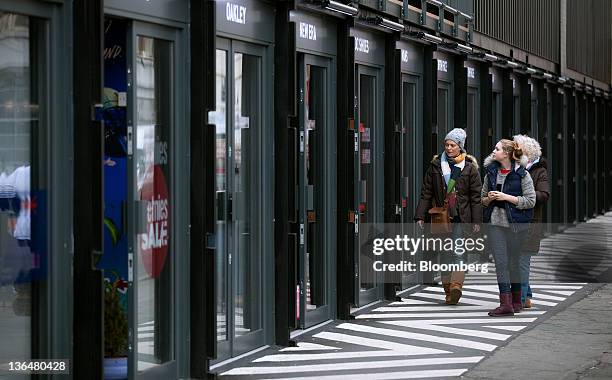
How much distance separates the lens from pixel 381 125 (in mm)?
16297

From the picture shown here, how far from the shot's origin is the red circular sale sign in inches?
383

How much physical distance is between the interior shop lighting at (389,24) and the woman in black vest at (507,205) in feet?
6.52

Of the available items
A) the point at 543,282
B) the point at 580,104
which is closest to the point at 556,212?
the point at 580,104

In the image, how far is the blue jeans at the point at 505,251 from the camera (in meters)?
14.5

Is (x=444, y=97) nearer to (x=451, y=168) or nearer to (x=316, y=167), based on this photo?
(x=451, y=168)

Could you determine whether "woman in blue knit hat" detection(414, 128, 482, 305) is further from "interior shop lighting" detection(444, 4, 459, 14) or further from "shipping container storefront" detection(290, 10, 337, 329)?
"interior shop lighting" detection(444, 4, 459, 14)

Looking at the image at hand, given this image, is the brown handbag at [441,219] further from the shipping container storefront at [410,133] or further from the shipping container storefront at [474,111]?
the shipping container storefront at [474,111]

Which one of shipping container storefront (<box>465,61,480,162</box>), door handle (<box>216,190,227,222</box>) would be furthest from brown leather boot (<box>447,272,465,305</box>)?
shipping container storefront (<box>465,61,480,162</box>)

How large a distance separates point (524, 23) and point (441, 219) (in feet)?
39.7

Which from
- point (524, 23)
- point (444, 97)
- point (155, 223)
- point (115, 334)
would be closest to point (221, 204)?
point (155, 223)

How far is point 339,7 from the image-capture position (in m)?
13.6

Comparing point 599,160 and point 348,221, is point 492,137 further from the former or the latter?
point 599,160

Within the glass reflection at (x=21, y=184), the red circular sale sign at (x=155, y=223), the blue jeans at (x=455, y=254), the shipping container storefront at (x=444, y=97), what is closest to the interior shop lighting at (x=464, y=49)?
the shipping container storefront at (x=444, y=97)

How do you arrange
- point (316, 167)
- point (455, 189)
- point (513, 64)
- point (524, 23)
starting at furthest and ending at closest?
point (524, 23) < point (513, 64) < point (455, 189) < point (316, 167)
